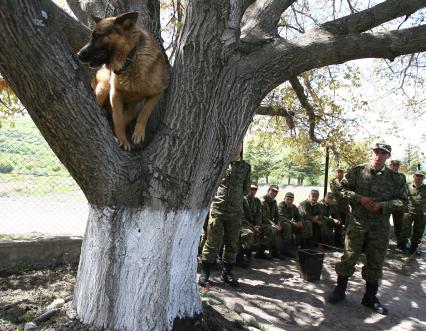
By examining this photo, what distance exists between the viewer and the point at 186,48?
3133mm

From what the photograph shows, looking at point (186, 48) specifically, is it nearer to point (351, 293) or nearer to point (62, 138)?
point (62, 138)

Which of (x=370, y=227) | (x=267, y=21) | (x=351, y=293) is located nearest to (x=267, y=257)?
(x=351, y=293)

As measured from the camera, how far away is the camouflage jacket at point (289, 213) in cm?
862

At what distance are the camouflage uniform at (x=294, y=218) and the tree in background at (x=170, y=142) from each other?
17.8 feet

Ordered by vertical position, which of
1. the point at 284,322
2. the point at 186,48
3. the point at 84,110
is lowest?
the point at 284,322

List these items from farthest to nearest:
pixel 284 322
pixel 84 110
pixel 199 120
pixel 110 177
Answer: pixel 284 322
pixel 199 120
pixel 110 177
pixel 84 110

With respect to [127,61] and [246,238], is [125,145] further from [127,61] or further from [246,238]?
[246,238]

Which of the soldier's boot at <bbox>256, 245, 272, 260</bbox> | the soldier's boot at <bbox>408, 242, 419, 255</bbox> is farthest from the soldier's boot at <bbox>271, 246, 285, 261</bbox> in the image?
the soldier's boot at <bbox>408, 242, 419, 255</bbox>

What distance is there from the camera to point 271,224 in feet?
25.7

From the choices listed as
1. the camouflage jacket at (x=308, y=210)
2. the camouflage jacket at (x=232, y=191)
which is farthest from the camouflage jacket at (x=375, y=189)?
the camouflage jacket at (x=308, y=210)

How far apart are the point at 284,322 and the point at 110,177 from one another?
10.2ft

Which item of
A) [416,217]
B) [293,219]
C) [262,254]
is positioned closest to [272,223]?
[262,254]

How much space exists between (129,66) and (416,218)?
905 centimetres

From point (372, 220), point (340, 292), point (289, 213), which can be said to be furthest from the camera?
point (289, 213)
